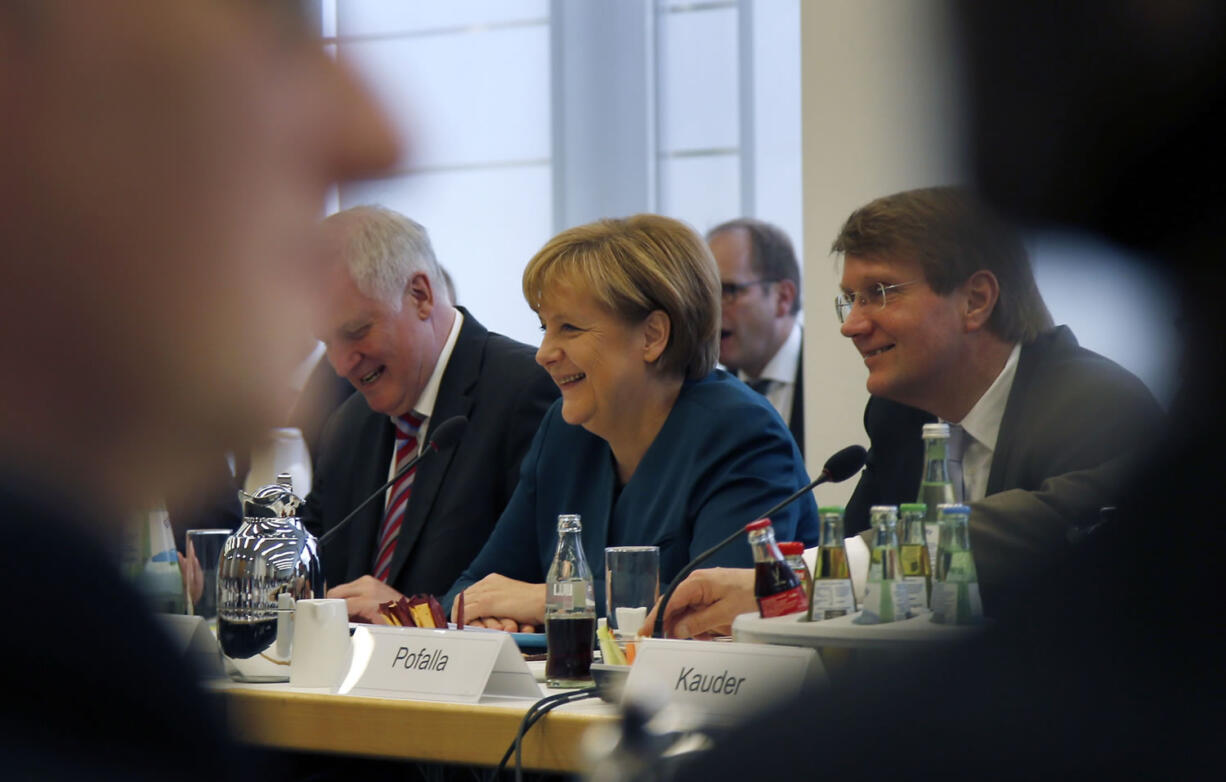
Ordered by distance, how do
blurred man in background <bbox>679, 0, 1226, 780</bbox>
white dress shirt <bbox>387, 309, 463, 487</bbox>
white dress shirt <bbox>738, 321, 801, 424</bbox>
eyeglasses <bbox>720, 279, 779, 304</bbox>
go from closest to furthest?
1. blurred man in background <bbox>679, 0, 1226, 780</bbox>
2. white dress shirt <bbox>387, 309, 463, 487</bbox>
3. white dress shirt <bbox>738, 321, 801, 424</bbox>
4. eyeglasses <bbox>720, 279, 779, 304</bbox>

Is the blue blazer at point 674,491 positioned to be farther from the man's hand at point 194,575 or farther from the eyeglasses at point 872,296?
the man's hand at point 194,575

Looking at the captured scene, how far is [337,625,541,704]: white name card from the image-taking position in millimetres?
1552

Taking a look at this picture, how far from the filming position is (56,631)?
0.35 meters

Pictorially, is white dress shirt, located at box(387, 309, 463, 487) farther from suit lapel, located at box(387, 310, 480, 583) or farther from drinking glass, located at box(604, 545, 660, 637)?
drinking glass, located at box(604, 545, 660, 637)

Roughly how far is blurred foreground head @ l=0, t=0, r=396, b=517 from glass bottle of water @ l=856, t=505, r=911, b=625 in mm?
865

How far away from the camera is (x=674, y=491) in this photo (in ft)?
7.49

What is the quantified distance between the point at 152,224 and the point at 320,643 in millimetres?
1458

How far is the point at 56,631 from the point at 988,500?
3.96ft

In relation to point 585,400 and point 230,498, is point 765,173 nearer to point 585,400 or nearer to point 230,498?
point 585,400

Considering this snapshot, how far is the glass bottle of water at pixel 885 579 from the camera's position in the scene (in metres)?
1.16

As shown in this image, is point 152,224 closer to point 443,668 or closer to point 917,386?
point 443,668

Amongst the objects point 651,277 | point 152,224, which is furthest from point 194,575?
point 152,224

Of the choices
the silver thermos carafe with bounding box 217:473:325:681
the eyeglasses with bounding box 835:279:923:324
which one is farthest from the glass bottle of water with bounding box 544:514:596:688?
the eyeglasses with bounding box 835:279:923:324

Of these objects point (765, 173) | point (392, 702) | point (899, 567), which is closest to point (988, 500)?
point (899, 567)
